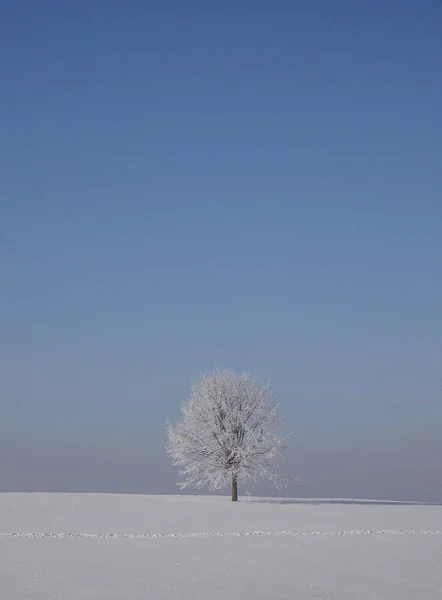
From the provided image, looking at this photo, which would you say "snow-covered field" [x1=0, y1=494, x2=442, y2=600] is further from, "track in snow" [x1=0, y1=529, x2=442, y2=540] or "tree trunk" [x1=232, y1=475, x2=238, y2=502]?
"tree trunk" [x1=232, y1=475, x2=238, y2=502]

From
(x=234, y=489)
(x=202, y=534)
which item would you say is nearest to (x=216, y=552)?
(x=202, y=534)

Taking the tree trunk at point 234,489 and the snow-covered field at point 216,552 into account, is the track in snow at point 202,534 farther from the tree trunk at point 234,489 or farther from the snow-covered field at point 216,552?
the tree trunk at point 234,489

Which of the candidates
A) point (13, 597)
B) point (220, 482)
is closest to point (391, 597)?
point (13, 597)

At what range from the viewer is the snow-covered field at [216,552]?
20.2 meters

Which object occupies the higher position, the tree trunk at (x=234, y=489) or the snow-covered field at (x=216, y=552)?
the tree trunk at (x=234, y=489)

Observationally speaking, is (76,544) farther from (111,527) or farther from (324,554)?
(324,554)

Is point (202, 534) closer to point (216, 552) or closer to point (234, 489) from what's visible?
point (216, 552)

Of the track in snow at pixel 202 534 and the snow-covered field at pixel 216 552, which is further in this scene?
the track in snow at pixel 202 534

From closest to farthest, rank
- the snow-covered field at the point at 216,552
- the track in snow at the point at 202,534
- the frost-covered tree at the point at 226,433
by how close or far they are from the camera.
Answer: the snow-covered field at the point at 216,552
the track in snow at the point at 202,534
the frost-covered tree at the point at 226,433

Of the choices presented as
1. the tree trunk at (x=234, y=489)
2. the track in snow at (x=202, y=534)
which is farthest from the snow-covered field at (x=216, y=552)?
the tree trunk at (x=234, y=489)

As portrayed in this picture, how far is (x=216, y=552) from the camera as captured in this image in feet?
89.4

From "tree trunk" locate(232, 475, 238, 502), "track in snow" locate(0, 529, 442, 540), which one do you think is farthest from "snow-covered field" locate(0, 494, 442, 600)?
"tree trunk" locate(232, 475, 238, 502)

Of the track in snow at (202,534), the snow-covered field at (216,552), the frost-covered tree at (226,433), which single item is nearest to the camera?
the snow-covered field at (216,552)

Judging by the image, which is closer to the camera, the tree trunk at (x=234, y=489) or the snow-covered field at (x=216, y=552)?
the snow-covered field at (x=216, y=552)
